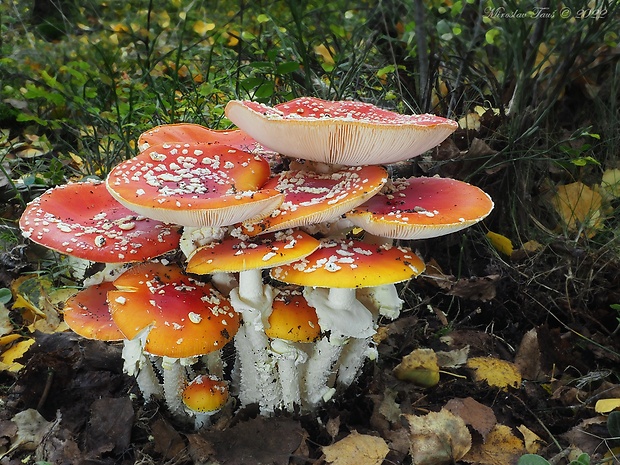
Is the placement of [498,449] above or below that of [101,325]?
below

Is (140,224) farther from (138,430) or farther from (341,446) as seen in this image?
(341,446)

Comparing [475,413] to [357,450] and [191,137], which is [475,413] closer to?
[357,450]

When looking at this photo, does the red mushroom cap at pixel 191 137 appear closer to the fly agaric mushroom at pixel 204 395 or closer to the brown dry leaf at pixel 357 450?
the fly agaric mushroom at pixel 204 395

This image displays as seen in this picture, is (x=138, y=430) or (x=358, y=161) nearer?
(x=358, y=161)

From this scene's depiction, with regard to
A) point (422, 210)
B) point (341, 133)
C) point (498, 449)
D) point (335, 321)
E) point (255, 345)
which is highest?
point (341, 133)

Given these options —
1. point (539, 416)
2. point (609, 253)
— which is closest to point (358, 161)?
point (539, 416)

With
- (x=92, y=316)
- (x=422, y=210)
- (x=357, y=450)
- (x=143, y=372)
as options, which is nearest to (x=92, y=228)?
(x=92, y=316)
